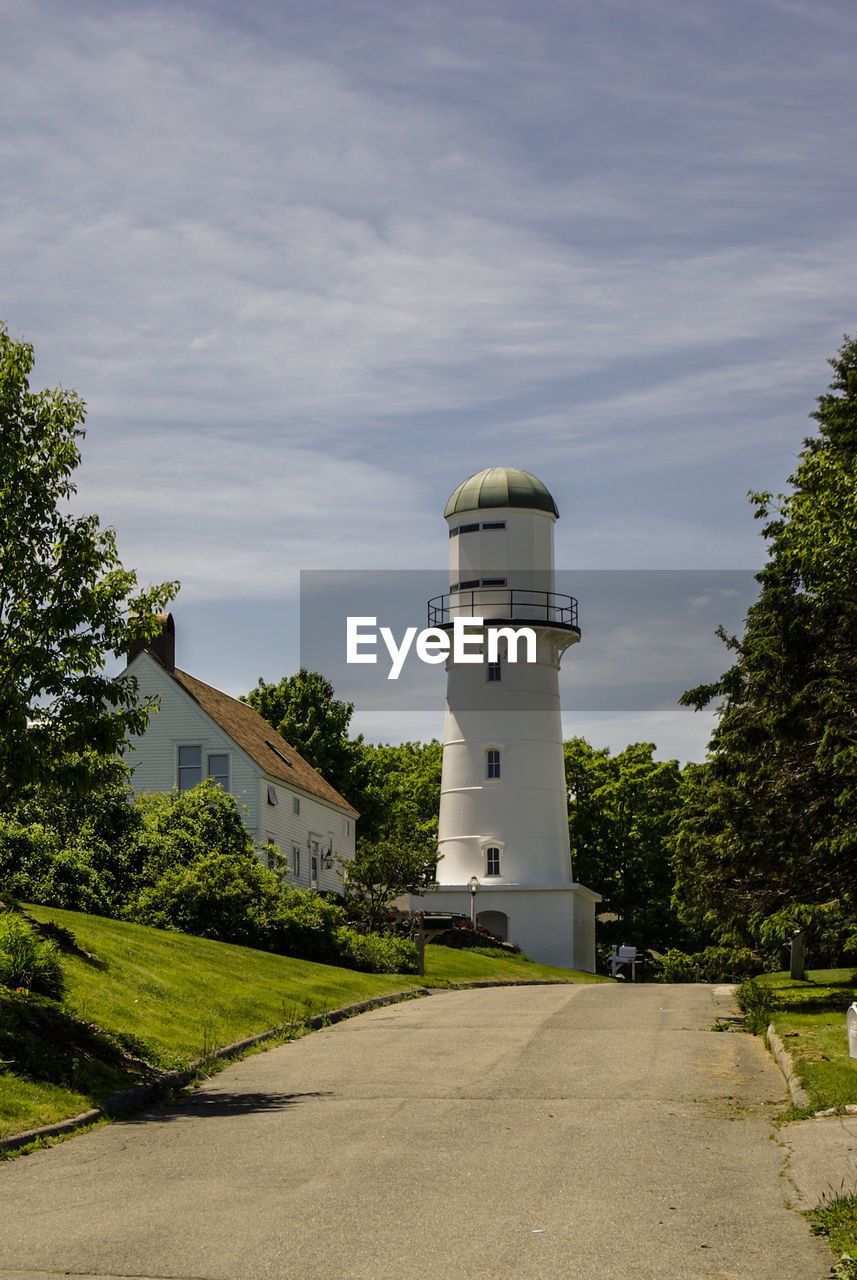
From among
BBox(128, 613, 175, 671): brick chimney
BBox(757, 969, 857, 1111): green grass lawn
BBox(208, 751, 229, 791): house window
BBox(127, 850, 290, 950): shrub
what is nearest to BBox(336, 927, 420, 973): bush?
BBox(127, 850, 290, 950): shrub

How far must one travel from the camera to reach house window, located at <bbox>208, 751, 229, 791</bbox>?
43750 millimetres

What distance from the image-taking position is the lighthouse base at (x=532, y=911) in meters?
53.8

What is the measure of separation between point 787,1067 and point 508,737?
39845mm

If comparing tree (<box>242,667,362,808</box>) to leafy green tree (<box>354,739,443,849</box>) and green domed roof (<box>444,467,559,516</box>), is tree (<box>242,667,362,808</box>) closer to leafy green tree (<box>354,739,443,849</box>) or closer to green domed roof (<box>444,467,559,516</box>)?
leafy green tree (<box>354,739,443,849</box>)

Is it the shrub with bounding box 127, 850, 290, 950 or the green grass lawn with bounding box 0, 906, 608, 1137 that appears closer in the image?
the green grass lawn with bounding box 0, 906, 608, 1137

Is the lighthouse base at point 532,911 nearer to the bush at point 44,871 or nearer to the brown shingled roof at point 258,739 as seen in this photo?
the brown shingled roof at point 258,739

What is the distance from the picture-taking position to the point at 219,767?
43.9 metres

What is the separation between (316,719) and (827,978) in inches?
1216

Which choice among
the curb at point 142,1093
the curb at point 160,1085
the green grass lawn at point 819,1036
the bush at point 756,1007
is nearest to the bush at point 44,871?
the curb at point 160,1085

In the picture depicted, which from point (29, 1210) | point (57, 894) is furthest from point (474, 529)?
point (29, 1210)

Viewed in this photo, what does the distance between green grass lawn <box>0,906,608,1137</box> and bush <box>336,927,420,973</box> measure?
0.90 metres

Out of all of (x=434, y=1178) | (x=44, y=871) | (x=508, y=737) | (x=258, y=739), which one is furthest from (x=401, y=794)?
(x=434, y=1178)

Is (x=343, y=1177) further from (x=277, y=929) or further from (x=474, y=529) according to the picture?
(x=474, y=529)

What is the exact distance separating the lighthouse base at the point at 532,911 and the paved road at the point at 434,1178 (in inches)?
1457
